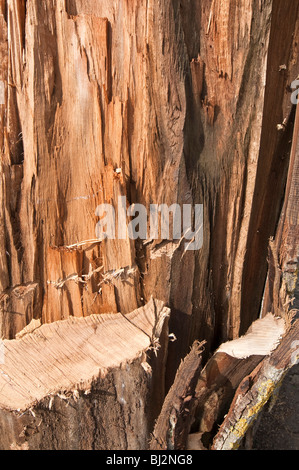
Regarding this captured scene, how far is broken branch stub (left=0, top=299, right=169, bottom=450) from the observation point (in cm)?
109

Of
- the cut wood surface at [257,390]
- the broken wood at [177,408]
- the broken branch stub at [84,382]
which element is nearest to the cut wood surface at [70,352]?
the broken branch stub at [84,382]

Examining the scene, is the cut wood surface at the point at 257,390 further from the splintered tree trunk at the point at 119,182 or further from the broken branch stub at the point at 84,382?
the broken branch stub at the point at 84,382

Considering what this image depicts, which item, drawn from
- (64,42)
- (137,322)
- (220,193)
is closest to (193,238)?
(220,193)

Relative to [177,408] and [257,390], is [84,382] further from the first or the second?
[257,390]

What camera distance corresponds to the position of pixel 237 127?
1.26 metres

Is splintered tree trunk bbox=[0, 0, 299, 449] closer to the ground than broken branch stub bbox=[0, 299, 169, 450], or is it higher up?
higher up

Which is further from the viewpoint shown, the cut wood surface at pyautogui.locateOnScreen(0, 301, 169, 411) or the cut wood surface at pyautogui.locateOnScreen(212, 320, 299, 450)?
the cut wood surface at pyautogui.locateOnScreen(212, 320, 299, 450)

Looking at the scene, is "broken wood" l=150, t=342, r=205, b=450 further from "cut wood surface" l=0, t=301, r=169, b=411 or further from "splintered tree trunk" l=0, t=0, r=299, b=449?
"cut wood surface" l=0, t=301, r=169, b=411

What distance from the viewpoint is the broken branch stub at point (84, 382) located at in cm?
109

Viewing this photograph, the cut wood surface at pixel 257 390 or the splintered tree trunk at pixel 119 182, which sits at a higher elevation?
the splintered tree trunk at pixel 119 182

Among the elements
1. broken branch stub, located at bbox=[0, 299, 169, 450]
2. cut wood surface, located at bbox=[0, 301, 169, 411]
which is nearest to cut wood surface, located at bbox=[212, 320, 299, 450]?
broken branch stub, located at bbox=[0, 299, 169, 450]

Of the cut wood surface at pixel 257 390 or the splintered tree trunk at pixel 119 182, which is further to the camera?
the cut wood surface at pixel 257 390
